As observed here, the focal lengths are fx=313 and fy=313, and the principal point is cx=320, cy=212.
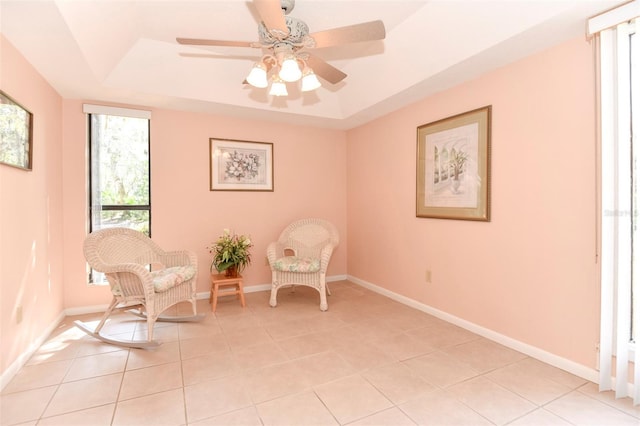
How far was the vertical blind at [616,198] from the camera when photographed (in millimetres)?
1816

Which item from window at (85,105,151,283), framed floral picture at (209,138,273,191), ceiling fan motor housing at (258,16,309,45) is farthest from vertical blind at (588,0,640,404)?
window at (85,105,151,283)

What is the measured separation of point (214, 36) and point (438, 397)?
334cm

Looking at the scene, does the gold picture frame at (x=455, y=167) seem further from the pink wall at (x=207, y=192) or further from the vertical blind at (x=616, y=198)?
the pink wall at (x=207, y=192)

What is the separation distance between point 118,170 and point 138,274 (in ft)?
5.40

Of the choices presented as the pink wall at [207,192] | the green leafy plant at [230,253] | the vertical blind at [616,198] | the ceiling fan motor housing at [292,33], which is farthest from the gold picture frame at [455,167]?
the green leafy plant at [230,253]

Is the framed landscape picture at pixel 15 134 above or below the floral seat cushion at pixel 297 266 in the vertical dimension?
above

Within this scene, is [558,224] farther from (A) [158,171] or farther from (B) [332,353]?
(A) [158,171]

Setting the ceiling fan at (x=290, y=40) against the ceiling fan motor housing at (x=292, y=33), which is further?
the ceiling fan motor housing at (x=292, y=33)

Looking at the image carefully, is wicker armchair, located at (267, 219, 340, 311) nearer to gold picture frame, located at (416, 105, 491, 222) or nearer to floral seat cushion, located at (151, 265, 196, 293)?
floral seat cushion, located at (151, 265, 196, 293)

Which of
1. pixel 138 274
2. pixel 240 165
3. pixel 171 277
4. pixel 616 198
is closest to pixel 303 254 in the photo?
pixel 240 165

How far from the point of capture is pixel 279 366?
2211 millimetres

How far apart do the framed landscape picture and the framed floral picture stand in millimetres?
1723

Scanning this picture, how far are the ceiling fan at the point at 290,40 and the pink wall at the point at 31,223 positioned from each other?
1.46 m

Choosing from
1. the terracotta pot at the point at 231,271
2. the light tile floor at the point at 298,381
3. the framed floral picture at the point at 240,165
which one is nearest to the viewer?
the light tile floor at the point at 298,381
